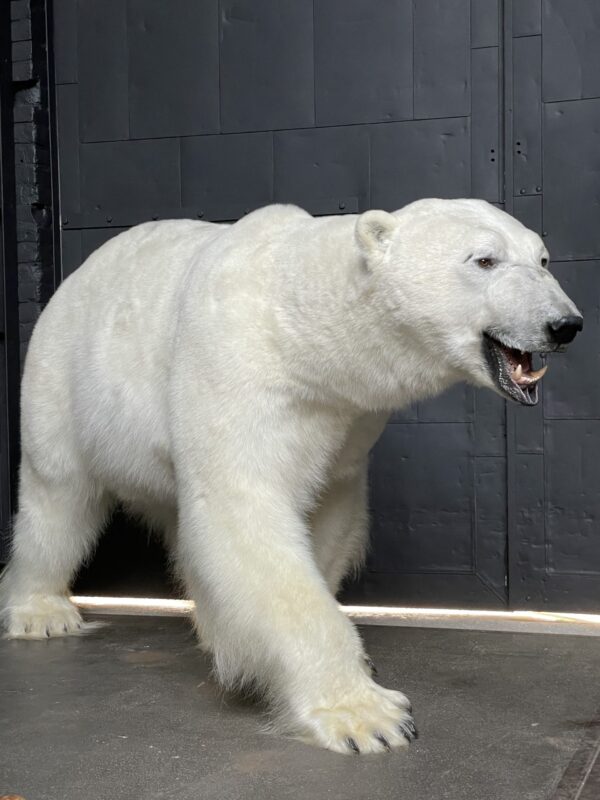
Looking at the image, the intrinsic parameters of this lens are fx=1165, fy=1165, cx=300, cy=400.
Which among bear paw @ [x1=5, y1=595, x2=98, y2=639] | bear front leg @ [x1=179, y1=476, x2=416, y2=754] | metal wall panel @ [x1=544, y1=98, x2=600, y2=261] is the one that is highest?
metal wall panel @ [x1=544, y1=98, x2=600, y2=261]

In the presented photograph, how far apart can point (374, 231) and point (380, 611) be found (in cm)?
227

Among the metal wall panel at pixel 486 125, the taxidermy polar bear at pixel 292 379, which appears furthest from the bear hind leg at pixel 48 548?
the metal wall panel at pixel 486 125

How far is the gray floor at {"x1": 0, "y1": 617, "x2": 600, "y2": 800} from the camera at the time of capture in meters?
2.86

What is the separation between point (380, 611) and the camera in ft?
16.5

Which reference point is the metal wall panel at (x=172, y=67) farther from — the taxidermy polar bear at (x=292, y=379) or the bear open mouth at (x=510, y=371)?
the bear open mouth at (x=510, y=371)

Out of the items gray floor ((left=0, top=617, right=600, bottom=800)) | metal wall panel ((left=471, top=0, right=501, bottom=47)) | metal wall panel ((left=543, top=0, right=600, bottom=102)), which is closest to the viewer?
gray floor ((left=0, top=617, right=600, bottom=800))

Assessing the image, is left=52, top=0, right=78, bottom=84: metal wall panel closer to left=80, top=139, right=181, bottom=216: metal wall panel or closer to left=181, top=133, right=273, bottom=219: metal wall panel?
left=80, top=139, right=181, bottom=216: metal wall panel

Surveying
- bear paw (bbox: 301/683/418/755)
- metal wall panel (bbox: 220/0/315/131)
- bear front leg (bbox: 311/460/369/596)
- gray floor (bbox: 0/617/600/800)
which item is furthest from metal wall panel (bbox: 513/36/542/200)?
bear paw (bbox: 301/683/418/755)

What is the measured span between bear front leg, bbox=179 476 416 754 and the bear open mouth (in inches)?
29.3

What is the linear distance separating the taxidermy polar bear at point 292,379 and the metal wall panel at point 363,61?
3.59ft

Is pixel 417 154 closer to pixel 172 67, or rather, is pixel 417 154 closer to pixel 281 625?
pixel 172 67

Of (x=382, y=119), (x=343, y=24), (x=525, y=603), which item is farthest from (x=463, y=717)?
(x=343, y=24)

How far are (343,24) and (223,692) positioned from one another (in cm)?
279

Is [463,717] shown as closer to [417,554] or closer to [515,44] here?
[417,554]
